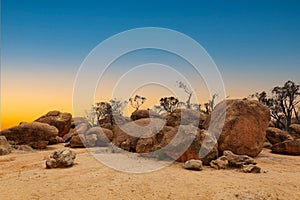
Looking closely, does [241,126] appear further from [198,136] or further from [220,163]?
[220,163]

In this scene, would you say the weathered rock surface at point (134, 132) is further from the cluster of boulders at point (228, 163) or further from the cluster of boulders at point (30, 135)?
the cluster of boulders at point (30, 135)

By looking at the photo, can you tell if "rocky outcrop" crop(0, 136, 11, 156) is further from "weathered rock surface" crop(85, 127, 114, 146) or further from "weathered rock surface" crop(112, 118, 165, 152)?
"weathered rock surface" crop(85, 127, 114, 146)

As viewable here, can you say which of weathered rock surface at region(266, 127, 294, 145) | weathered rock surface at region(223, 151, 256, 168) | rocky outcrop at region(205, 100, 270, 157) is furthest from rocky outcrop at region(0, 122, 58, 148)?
weathered rock surface at region(266, 127, 294, 145)

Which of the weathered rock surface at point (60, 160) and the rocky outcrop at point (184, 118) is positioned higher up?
the rocky outcrop at point (184, 118)

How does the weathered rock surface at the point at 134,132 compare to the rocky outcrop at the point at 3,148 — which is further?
the weathered rock surface at the point at 134,132

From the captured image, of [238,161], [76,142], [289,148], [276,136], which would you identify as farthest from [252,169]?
[76,142]

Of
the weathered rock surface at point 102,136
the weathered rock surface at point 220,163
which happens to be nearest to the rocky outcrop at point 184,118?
the weathered rock surface at point 220,163

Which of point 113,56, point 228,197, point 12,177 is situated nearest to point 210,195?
point 228,197

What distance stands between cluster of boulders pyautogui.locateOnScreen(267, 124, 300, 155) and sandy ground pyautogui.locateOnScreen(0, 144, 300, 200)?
600 cm

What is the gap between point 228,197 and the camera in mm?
6645

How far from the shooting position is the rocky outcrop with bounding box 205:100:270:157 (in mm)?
12446

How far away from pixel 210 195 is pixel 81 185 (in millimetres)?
3362

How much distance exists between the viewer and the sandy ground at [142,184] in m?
6.66

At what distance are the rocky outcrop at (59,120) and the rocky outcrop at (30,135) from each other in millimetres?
4969
